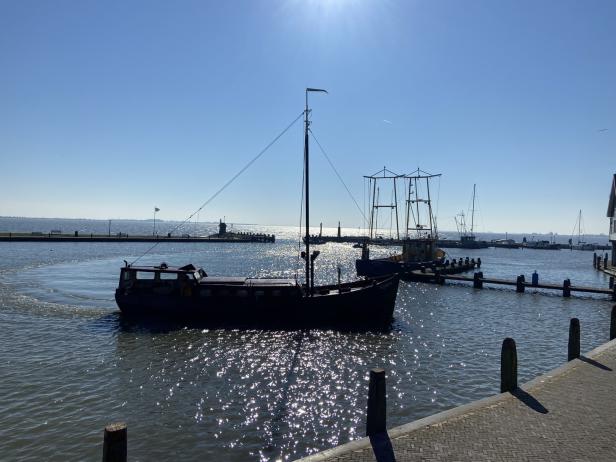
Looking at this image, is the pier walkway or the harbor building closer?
the pier walkway

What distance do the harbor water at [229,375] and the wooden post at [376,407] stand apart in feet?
8.57

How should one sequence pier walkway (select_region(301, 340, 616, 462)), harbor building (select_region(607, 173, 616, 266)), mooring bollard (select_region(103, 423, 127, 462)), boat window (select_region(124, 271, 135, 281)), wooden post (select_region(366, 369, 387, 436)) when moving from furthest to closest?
harbor building (select_region(607, 173, 616, 266))
boat window (select_region(124, 271, 135, 281))
wooden post (select_region(366, 369, 387, 436))
pier walkway (select_region(301, 340, 616, 462))
mooring bollard (select_region(103, 423, 127, 462))

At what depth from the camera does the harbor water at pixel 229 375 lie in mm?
10672

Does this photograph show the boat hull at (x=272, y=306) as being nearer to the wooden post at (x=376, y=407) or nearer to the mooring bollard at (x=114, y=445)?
the wooden post at (x=376, y=407)

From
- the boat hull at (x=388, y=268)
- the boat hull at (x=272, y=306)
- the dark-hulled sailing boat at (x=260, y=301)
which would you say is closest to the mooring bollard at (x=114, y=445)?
the dark-hulled sailing boat at (x=260, y=301)

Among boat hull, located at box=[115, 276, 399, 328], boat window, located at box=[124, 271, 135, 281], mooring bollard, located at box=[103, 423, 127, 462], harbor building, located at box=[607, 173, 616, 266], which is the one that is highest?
harbor building, located at box=[607, 173, 616, 266]

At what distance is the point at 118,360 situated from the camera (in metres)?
17.0

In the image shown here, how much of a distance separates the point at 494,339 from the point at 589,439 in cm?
1407

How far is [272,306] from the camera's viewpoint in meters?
23.8

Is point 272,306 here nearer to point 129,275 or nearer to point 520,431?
point 129,275

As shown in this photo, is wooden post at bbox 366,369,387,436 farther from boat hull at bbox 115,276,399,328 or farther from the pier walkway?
boat hull at bbox 115,276,399,328

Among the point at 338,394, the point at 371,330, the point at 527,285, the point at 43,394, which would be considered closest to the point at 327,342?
the point at 371,330

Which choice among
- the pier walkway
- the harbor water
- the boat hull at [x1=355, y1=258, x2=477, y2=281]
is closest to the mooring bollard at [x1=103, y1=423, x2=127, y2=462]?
the pier walkway

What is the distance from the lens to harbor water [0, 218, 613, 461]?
35.0ft
